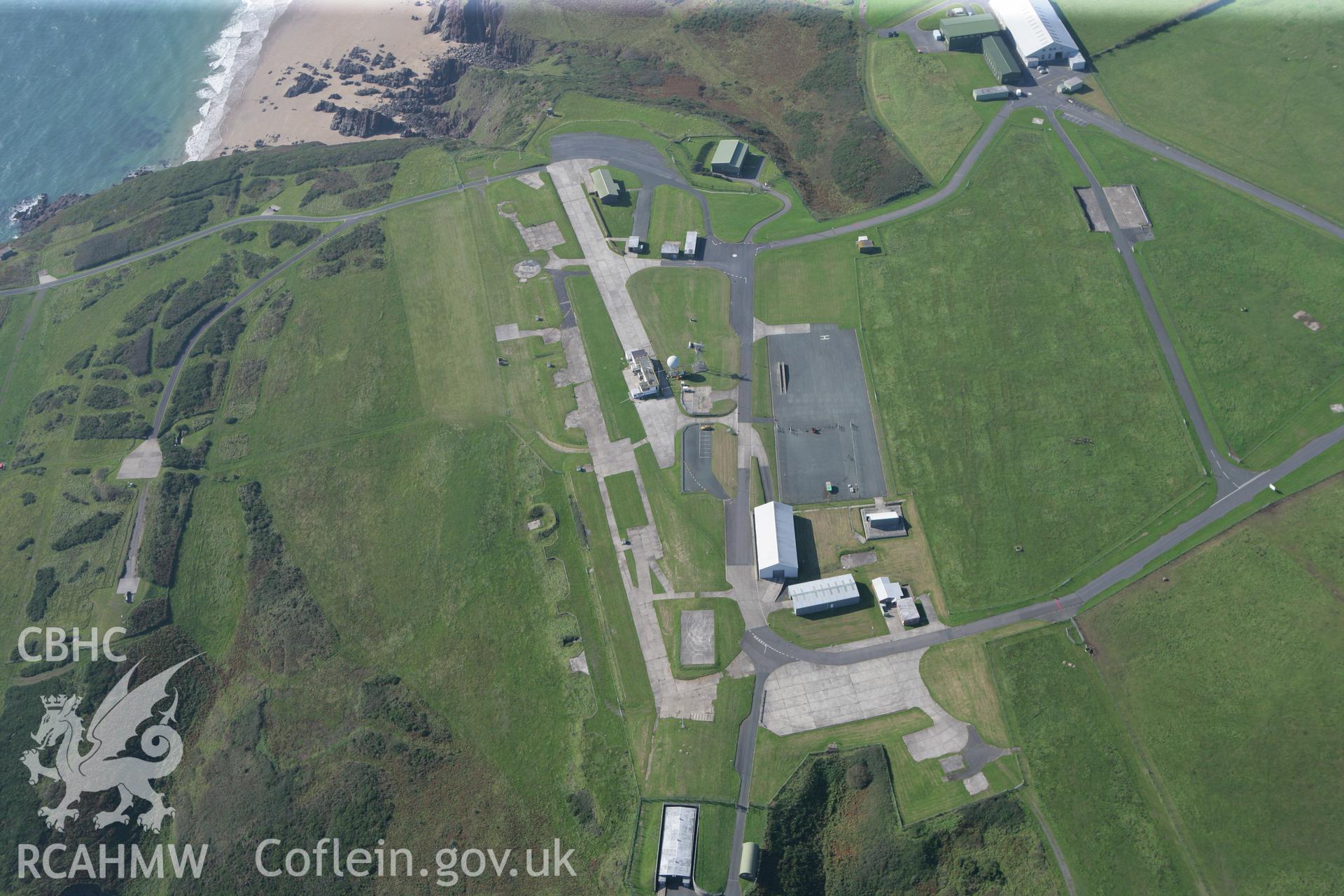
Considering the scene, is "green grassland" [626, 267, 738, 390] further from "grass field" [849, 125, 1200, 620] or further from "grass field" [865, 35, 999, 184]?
"grass field" [865, 35, 999, 184]

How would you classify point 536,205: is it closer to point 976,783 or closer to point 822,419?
point 822,419

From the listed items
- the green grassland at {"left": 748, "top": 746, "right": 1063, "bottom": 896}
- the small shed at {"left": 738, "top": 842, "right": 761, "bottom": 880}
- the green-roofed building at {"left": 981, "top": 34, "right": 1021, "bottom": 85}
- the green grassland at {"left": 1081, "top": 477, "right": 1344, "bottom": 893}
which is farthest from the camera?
the green-roofed building at {"left": 981, "top": 34, "right": 1021, "bottom": 85}

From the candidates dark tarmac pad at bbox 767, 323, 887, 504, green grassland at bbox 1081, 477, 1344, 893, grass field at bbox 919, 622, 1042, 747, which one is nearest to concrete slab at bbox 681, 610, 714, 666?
dark tarmac pad at bbox 767, 323, 887, 504

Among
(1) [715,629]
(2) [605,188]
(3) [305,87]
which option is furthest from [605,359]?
(3) [305,87]

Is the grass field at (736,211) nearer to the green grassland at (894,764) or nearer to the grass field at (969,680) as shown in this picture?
the grass field at (969,680)

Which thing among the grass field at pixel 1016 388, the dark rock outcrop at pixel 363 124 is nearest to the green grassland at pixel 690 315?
the grass field at pixel 1016 388

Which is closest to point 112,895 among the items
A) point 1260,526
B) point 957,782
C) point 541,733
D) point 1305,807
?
point 541,733
